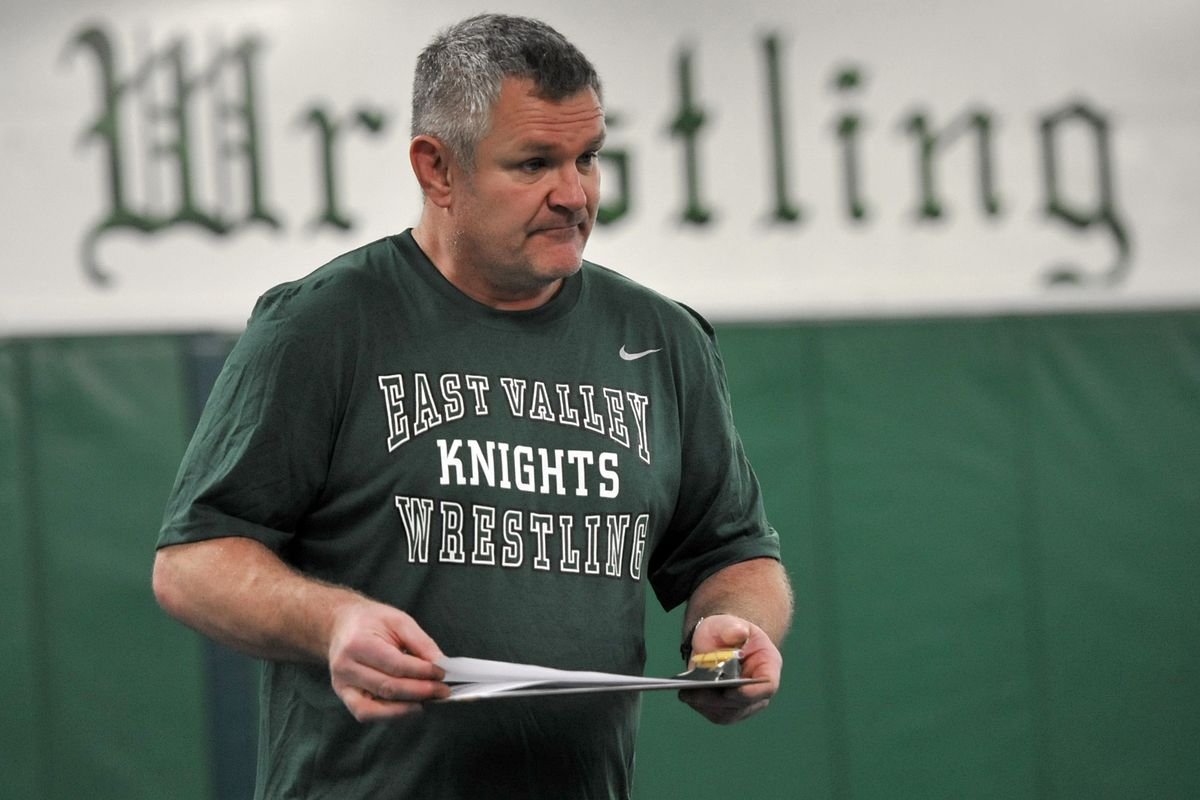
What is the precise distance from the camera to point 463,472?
55.8 inches

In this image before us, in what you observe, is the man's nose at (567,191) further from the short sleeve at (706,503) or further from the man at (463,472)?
the short sleeve at (706,503)

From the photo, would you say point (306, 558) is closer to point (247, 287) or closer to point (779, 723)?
point (247, 287)

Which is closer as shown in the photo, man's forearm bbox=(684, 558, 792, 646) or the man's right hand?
the man's right hand

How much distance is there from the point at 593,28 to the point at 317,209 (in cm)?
87

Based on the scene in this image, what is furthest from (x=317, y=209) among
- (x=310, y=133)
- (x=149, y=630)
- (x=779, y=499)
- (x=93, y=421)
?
(x=779, y=499)

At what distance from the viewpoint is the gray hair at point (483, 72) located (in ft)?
4.80

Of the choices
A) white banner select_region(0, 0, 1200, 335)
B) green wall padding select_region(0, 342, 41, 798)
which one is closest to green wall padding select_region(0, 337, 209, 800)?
green wall padding select_region(0, 342, 41, 798)

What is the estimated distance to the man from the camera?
136cm

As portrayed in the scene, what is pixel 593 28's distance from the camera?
12.2ft

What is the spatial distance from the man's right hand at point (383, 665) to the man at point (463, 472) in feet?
0.25

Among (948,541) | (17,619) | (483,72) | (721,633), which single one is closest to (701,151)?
(948,541)

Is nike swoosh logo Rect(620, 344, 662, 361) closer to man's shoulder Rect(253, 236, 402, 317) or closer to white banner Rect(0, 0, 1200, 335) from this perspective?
man's shoulder Rect(253, 236, 402, 317)

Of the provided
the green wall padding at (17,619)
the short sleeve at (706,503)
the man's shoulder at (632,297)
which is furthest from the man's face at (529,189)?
the green wall padding at (17,619)

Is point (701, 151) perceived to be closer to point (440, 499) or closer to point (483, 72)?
point (483, 72)
